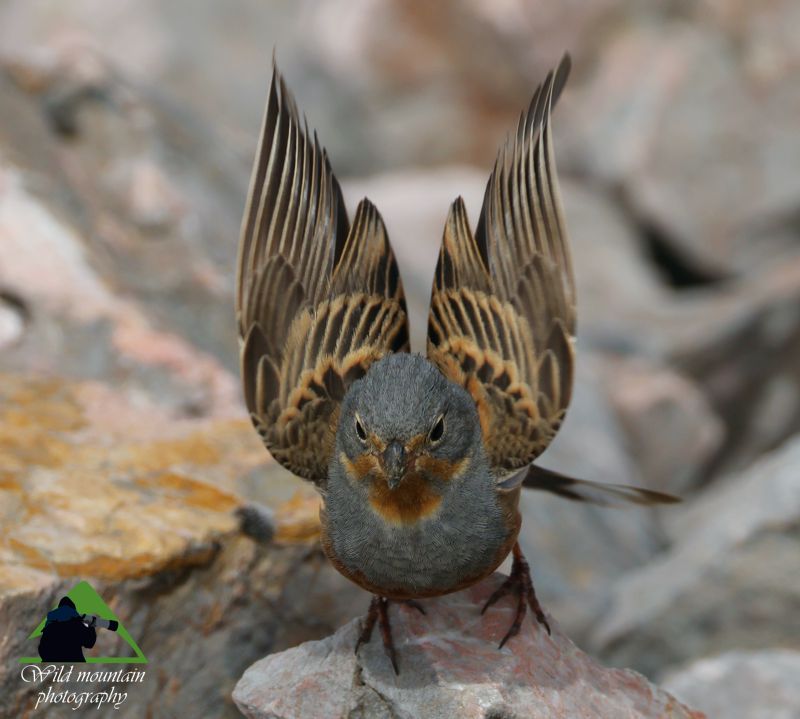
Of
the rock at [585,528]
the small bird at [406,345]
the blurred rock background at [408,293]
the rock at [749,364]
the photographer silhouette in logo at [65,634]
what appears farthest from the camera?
the rock at [749,364]

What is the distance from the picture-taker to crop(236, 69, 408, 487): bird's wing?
146 inches

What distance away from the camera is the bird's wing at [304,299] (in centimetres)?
371

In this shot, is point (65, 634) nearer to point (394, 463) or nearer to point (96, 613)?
point (96, 613)

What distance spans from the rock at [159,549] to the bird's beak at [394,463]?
1.12 metres

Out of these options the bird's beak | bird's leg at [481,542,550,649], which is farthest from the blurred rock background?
the bird's beak

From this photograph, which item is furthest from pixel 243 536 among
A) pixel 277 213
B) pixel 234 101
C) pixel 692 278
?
pixel 234 101

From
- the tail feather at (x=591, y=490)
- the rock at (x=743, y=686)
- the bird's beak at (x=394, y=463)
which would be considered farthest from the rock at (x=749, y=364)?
the bird's beak at (x=394, y=463)

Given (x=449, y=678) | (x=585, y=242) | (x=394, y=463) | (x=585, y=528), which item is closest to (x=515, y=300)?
(x=394, y=463)

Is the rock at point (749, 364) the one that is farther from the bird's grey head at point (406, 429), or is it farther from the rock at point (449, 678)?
the bird's grey head at point (406, 429)

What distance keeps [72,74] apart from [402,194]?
4082 mm

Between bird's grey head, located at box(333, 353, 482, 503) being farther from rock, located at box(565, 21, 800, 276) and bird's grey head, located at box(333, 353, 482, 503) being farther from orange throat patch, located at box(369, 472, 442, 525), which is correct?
rock, located at box(565, 21, 800, 276)

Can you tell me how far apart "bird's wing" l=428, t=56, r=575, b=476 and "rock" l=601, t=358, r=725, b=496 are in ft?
14.4

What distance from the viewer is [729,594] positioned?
5328mm

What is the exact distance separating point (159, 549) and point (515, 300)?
1.46 m
